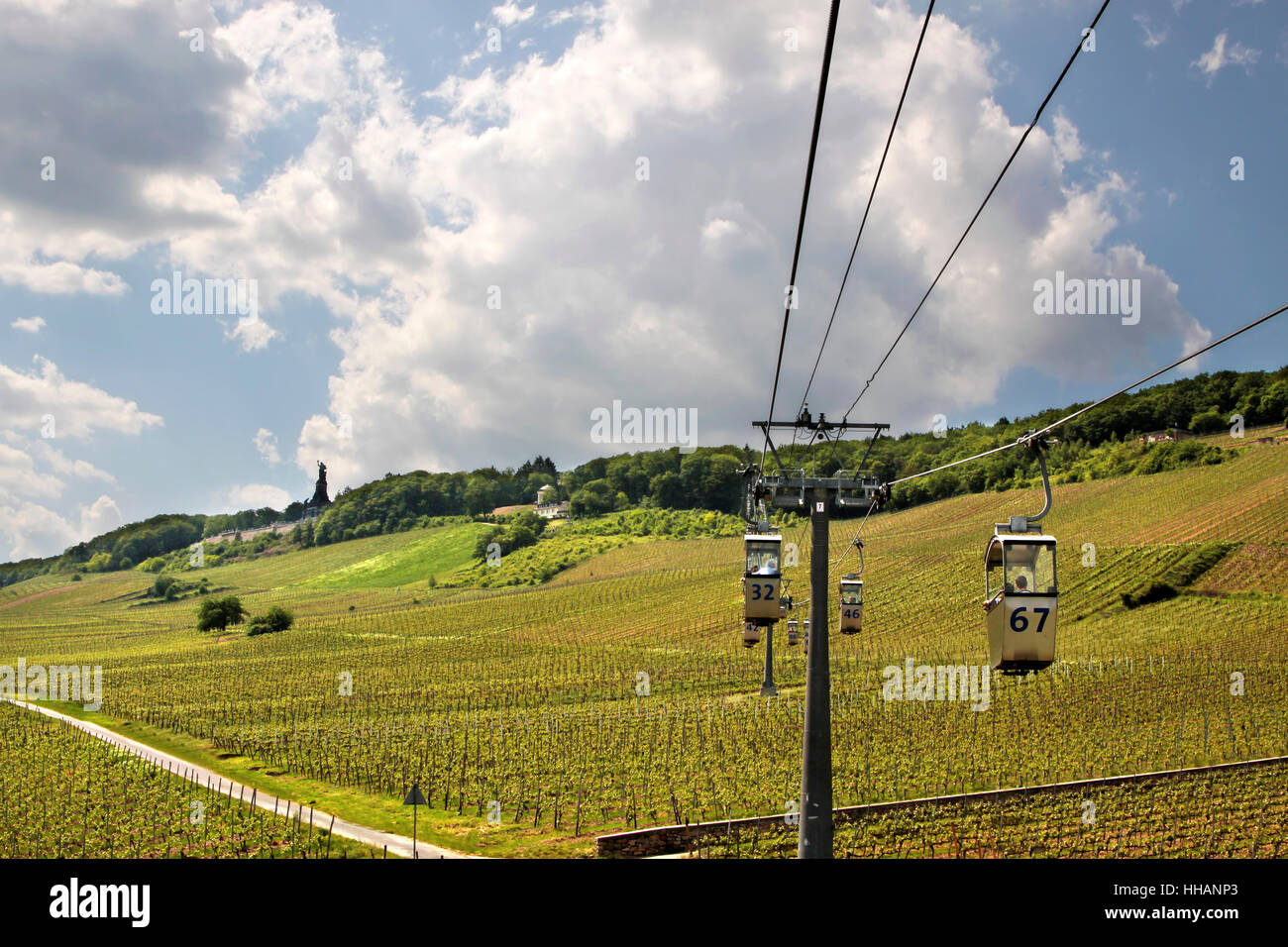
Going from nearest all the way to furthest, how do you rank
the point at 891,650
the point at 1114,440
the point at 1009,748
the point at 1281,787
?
the point at 1281,787 < the point at 1009,748 < the point at 891,650 < the point at 1114,440

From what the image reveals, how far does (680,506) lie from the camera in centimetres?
17150

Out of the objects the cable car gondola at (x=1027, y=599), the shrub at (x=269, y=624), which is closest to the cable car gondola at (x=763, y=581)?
the cable car gondola at (x=1027, y=599)

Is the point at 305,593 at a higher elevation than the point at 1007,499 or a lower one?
lower

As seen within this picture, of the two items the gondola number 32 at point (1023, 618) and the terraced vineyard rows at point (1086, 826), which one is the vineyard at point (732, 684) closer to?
the terraced vineyard rows at point (1086, 826)

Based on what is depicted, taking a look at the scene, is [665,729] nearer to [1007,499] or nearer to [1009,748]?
[1009,748]

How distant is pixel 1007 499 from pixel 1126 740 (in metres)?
84.0

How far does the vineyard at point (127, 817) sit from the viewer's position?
76.9ft

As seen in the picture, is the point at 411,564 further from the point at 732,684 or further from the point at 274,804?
the point at 274,804

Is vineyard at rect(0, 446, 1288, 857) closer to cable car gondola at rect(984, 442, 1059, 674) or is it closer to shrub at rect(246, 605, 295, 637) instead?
shrub at rect(246, 605, 295, 637)

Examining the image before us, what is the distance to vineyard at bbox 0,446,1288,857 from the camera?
27.8 m

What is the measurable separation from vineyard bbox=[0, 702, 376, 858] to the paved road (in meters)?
0.58

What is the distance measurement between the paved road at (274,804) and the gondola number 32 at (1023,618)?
49.4 feet
